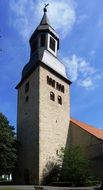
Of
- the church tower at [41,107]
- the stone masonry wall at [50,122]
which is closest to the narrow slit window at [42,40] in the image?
the church tower at [41,107]

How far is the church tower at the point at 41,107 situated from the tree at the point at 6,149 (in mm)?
1711

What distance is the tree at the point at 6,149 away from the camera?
30.4 m

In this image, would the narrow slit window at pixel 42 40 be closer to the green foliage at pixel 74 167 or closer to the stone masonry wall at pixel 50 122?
the stone masonry wall at pixel 50 122

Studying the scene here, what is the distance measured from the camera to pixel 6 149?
101 ft

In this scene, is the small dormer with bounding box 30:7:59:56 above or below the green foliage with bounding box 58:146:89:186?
above

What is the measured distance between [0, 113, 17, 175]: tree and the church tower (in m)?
1.71

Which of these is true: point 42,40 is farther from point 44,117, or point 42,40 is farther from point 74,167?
point 74,167

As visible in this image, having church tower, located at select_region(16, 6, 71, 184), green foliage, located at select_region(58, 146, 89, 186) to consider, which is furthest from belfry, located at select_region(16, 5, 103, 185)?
green foliage, located at select_region(58, 146, 89, 186)

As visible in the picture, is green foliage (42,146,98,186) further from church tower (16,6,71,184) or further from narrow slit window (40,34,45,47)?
narrow slit window (40,34,45,47)

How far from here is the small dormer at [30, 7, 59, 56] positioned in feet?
123

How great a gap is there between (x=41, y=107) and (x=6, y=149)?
577cm

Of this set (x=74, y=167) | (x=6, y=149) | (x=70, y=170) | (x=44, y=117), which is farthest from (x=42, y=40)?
(x=70, y=170)

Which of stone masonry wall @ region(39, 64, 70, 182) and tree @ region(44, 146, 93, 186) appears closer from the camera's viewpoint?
tree @ region(44, 146, 93, 186)

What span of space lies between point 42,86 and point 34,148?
6962 mm
